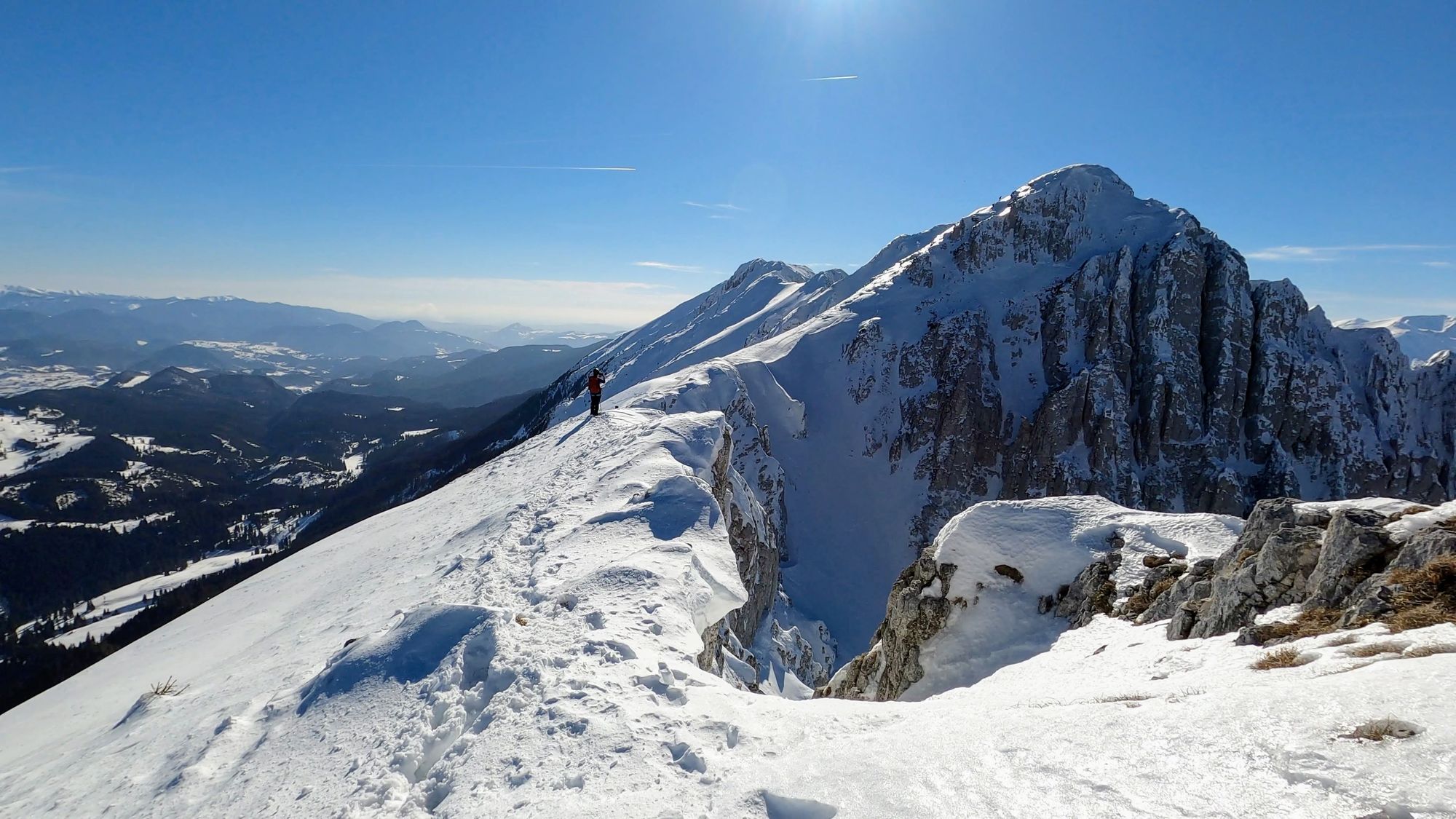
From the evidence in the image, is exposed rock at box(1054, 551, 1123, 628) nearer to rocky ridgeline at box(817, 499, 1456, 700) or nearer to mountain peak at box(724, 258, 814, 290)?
rocky ridgeline at box(817, 499, 1456, 700)

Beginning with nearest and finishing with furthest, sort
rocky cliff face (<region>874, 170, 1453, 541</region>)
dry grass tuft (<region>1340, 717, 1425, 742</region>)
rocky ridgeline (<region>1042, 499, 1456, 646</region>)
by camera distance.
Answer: dry grass tuft (<region>1340, 717, 1425, 742</region>), rocky ridgeline (<region>1042, 499, 1456, 646</region>), rocky cliff face (<region>874, 170, 1453, 541</region>)

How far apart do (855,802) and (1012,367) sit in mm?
87789

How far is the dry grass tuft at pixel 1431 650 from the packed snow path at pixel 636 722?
18cm

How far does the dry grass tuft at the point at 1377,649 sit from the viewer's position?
7406 mm

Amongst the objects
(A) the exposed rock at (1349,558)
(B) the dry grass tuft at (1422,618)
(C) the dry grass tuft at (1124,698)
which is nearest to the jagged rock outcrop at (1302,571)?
(A) the exposed rock at (1349,558)

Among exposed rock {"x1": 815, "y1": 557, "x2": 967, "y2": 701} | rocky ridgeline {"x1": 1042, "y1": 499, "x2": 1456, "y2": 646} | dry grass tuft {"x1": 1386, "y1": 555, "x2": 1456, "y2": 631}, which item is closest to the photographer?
dry grass tuft {"x1": 1386, "y1": 555, "x2": 1456, "y2": 631}

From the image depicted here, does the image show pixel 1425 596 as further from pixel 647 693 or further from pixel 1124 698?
pixel 647 693

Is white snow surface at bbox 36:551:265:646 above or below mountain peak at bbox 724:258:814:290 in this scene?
below

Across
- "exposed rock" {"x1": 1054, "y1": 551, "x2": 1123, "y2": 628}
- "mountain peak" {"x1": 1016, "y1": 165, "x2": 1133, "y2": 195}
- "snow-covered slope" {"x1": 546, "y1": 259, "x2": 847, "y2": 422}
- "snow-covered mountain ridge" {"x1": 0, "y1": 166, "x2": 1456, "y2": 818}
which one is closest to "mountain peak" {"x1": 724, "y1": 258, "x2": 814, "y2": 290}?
"snow-covered slope" {"x1": 546, "y1": 259, "x2": 847, "y2": 422}

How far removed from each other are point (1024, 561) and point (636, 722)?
1663 centimetres

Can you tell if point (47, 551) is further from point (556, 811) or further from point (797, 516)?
point (556, 811)

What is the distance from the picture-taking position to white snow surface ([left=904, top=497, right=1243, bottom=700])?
1861 centimetres

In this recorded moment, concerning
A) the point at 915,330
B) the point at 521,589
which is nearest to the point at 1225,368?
the point at 915,330

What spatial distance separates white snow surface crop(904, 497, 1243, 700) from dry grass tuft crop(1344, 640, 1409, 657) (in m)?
10.4
